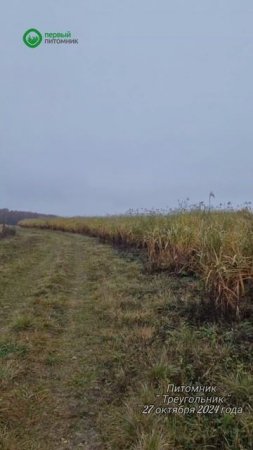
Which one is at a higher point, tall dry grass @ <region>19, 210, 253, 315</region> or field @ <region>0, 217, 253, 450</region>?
tall dry grass @ <region>19, 210, 253, 315</region>

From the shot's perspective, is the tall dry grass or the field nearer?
the field

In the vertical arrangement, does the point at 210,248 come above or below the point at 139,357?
above

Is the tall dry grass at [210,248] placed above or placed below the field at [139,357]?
above

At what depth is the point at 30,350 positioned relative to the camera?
427 centimetres

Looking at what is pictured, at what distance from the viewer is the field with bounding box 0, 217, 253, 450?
2.78 meters

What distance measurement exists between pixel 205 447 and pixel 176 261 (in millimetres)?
4702

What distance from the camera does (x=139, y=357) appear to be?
3.87 metres

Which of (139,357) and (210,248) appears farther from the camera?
(210,248)

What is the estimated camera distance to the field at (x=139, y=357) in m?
2.78

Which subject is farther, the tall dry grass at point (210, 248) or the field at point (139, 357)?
the tall dry grass at point (210, 248)

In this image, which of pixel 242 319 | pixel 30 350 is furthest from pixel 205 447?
pixel 30 350

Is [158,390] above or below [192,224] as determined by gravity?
below

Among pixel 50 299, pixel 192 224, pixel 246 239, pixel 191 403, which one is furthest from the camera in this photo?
pixel 192 224

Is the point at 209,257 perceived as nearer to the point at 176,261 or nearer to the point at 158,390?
the point at 176,261
